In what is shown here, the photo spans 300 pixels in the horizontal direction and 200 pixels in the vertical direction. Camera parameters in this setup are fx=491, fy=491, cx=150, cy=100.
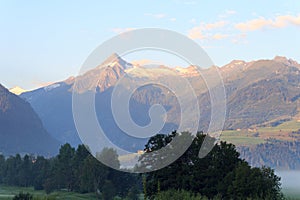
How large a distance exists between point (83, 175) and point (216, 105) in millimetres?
69674

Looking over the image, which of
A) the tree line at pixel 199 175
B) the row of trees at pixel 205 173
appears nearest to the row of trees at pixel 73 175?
the tree line at pixel 199 175

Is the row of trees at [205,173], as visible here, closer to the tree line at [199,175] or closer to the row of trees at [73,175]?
the tree line at [199,175]

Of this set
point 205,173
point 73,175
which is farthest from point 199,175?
point 73,175

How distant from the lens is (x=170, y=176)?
72812 mm

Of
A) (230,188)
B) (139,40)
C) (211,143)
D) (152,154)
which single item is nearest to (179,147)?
(152,154)

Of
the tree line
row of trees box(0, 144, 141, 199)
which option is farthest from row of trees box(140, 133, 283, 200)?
row of trees box(0, 144, 141, 199)

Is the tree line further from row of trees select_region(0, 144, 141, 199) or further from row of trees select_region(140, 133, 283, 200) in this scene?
row of trees select_region(0, 144, 141, 199)

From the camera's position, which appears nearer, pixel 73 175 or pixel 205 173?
pixel 205 173

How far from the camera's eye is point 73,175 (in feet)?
417

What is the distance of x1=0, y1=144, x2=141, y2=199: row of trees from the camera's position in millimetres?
111500

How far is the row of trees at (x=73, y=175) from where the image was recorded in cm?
11150

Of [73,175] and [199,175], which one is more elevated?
[73,175]

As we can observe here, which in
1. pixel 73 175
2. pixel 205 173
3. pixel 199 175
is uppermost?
pixel 73 175

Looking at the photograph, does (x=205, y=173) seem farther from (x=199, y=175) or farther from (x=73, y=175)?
(x=73, y=175)
